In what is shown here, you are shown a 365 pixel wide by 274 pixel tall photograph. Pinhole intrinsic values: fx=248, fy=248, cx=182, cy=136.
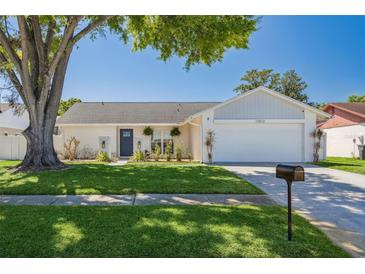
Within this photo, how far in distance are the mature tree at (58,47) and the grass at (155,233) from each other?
6.52 m

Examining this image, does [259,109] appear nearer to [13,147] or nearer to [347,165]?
[347,165]

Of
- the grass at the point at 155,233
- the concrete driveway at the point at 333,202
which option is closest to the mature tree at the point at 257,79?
the concrete driveway at the point at 333,202

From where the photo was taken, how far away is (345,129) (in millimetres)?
20859

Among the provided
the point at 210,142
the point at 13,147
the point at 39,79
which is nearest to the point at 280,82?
the point at 210,142

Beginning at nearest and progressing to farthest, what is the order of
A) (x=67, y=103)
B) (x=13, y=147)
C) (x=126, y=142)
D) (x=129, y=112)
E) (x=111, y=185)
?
(x=111, y=185), (x=13, y=147), (x=126, y=142), (x=129, y=112), (x=67, y=103)

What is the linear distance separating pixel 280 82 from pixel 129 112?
1098 inches

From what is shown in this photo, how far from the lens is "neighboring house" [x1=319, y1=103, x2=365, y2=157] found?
63.6ft

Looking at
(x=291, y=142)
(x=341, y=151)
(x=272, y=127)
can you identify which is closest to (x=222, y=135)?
(x=272, y=127)

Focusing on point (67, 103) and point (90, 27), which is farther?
point (67, 103)

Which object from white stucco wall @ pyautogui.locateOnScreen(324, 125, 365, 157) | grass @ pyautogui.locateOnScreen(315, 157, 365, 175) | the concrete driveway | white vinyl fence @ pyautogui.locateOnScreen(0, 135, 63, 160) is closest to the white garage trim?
grass @ pyautogui.locateOnScreen(315, 157, 365, 175)

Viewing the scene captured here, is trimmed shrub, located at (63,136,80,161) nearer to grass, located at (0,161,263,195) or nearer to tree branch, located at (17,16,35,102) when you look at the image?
tree branch, located at (17,16,35,102)

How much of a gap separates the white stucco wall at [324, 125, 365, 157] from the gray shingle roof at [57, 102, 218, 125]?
1148 centimetres
